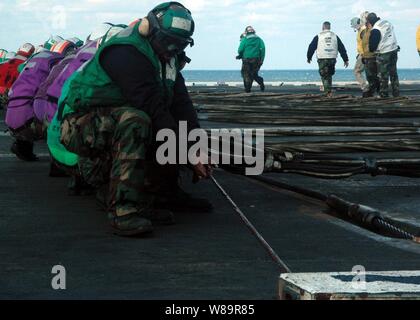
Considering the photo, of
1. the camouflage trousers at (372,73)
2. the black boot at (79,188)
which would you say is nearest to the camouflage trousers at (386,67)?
the camouflage trousers at (372,73)

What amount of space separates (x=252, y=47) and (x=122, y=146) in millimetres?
20685

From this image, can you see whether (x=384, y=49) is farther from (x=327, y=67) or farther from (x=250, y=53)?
(x=250, y=53)

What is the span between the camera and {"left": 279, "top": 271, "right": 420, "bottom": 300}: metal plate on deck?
343 cm

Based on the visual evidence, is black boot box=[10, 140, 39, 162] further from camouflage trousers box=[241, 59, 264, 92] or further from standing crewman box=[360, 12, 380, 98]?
camouflage trousers box=[241, 59, 264, 92]

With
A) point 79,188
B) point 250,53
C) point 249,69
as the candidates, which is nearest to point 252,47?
point 250,53

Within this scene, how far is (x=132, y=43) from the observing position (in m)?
5.84

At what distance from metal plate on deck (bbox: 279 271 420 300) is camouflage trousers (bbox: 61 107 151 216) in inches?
79.5

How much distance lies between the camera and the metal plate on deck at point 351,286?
3.43m

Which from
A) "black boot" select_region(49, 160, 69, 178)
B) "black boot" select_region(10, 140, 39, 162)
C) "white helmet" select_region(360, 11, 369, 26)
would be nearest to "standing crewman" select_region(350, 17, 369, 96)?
"white helmet" select_region(360, 11, 369, 26)

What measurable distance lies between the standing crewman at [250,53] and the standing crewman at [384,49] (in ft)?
18.5

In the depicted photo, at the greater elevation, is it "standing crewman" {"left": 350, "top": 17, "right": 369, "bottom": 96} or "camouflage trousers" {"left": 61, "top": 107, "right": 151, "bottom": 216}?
"standing crewman" {"left": 350, "top": 17, "right": 369, "bottom": 96}

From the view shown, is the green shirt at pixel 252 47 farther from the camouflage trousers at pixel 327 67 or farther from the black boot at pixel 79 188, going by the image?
the black boot at pixel 79 188
